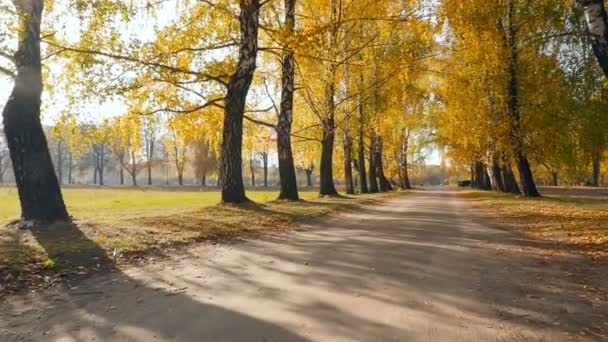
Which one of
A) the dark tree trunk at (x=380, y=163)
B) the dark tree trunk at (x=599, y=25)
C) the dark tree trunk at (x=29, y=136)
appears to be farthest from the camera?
the dark tree trunk at (x=380, y=163)

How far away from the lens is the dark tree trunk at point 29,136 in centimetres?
909

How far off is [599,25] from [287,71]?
1235cm

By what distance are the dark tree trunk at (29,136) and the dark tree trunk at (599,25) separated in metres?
10.3

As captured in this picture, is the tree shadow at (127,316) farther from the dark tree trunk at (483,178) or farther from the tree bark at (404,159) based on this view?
the dark tree trunk at (483,178)

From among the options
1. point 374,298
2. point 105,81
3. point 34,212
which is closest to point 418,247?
point 374,298

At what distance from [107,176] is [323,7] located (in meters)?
129

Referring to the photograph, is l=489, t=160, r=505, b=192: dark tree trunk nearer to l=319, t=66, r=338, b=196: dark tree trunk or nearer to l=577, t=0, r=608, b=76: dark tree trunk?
l=319, t=66, r=338, b=196: dark tree trunk

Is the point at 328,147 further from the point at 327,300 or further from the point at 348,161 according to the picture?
the point at 327,300

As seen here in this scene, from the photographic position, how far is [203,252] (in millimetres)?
7781

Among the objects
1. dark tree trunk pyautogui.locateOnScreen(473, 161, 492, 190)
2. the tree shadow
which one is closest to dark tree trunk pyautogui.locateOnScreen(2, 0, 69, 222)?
the tree shadow

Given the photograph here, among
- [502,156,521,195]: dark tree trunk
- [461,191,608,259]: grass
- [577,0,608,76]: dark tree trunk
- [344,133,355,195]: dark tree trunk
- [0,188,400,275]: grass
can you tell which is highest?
[577,0,608,76]: dark tree trunk

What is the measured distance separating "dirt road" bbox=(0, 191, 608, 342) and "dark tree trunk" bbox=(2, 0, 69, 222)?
361 centimetres

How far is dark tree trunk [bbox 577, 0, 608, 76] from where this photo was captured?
872 centimetres

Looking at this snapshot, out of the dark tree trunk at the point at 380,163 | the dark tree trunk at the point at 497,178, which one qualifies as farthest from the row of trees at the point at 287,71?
the dark tree trunk at the point at 380,163
